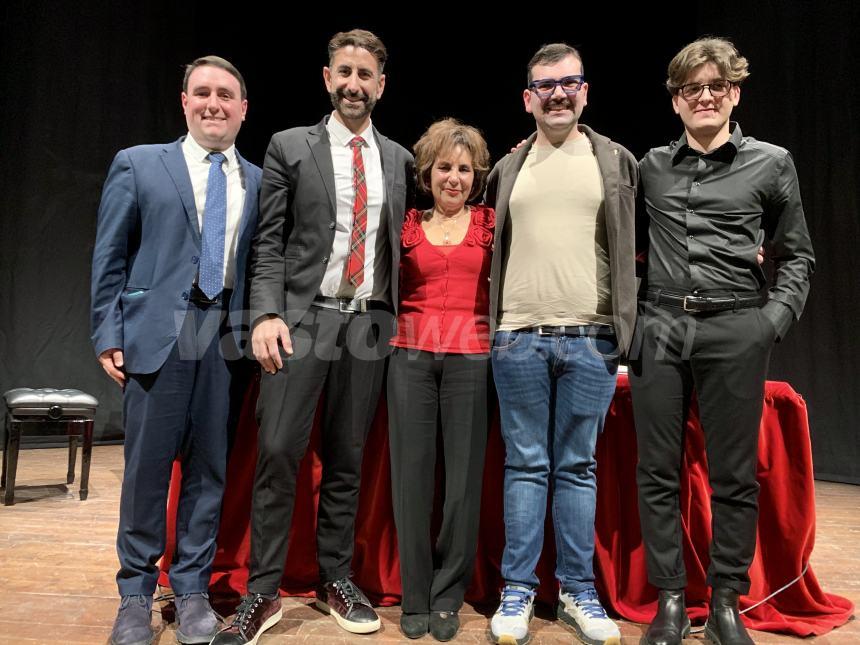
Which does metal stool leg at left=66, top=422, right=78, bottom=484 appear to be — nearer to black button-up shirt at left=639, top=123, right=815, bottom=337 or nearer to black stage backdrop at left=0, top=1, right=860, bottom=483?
black stage backdrop at left=0, top=1, right=860, bottom=483

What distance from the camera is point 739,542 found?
2.01 m

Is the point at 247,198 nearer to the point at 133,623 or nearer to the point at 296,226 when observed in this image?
the point at 296,226

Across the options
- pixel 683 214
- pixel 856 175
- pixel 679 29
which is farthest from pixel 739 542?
pixel 679 29

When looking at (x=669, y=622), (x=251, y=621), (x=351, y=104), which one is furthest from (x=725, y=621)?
(x=351, y=104)

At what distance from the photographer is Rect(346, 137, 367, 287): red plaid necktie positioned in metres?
2.14

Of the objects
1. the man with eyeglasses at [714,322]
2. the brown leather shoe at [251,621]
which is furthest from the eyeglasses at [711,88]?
the brown leather shoe at [251,621]

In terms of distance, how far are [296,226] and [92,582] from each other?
156 cm

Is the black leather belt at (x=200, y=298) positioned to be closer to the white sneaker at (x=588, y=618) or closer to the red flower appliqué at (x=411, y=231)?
the red flower appliqué at (x=411, y=231)

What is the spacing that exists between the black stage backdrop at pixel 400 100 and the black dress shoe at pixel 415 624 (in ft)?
13.8

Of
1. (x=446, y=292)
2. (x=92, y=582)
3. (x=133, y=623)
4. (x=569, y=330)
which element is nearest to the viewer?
(x=133, y=623)

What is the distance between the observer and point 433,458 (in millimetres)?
2143

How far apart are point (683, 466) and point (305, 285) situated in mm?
1384

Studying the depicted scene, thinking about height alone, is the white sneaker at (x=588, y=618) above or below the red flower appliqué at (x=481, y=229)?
below

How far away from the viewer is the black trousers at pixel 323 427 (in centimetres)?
205
